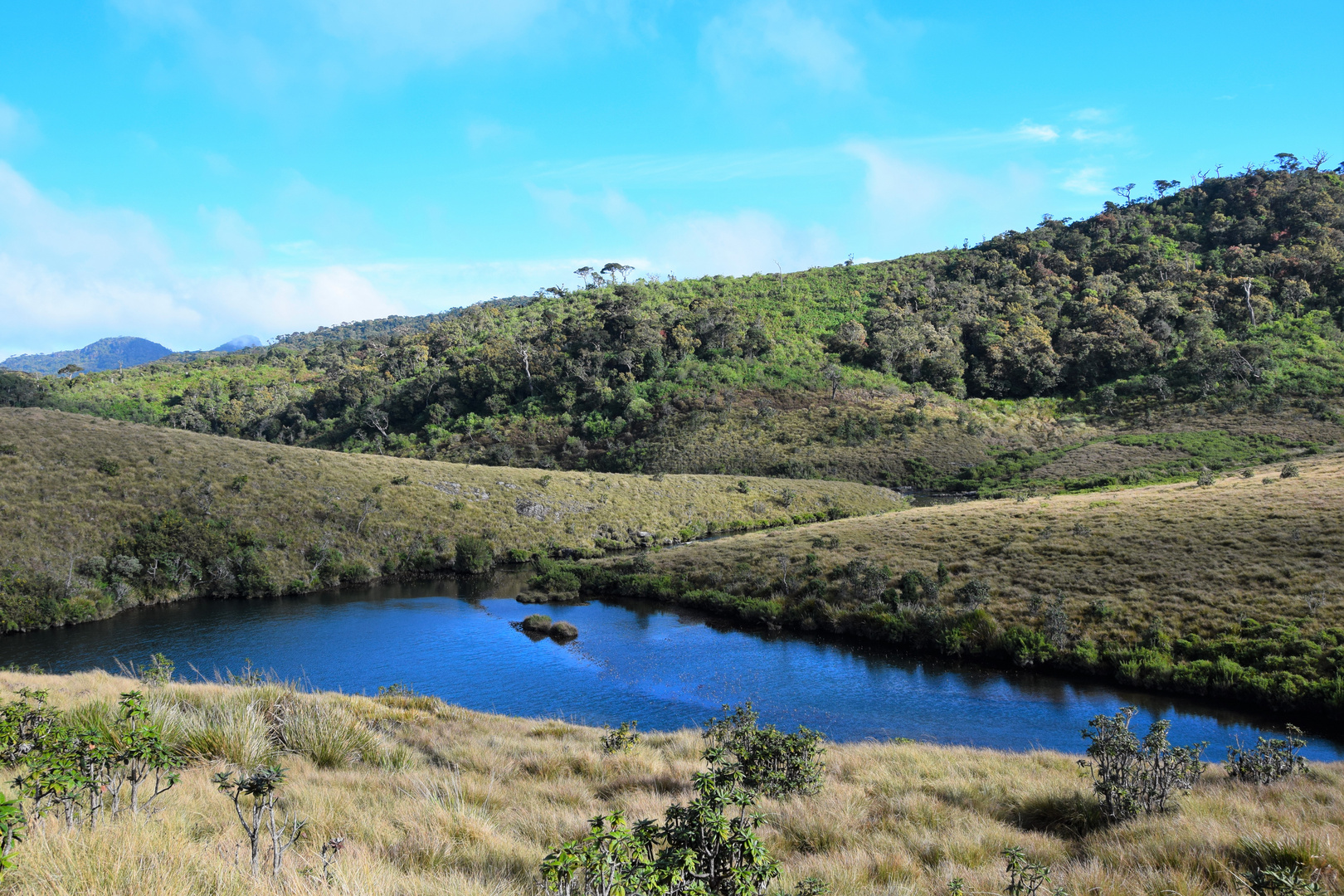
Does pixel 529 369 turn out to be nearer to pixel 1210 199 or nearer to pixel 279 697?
pixel 279 697

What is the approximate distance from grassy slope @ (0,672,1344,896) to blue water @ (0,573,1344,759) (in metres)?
6.57

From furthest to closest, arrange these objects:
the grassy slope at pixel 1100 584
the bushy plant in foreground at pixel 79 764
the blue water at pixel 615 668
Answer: the grassy slope at pixel 1100 584 → the blue water at pixel 615 668 → the bushy plant in foreground at pixel 79 764

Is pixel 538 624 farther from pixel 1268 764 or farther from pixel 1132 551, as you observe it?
pixel 1132 551

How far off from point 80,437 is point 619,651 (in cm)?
3822

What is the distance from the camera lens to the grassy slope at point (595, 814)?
4730mm

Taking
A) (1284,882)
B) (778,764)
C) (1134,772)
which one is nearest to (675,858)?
(1284,882)

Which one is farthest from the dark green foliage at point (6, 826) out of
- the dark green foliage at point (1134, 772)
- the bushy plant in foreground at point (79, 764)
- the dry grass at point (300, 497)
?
the dry grass at point (300, 497)

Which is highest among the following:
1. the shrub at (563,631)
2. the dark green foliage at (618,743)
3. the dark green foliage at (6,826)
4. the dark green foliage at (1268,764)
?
the dark green foliage at (6,826)

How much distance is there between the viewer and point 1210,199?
119m

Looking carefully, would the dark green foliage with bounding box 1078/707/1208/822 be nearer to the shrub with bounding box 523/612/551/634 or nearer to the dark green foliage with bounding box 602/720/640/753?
the dark green foliage with bounding box 602/720/640/753

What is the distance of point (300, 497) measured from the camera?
4053cm

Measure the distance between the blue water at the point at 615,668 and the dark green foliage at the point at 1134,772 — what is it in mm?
8148

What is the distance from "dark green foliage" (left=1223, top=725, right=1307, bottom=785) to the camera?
1043cm

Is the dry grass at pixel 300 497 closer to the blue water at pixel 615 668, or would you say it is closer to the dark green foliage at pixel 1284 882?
the blue water at pixel 615 668
